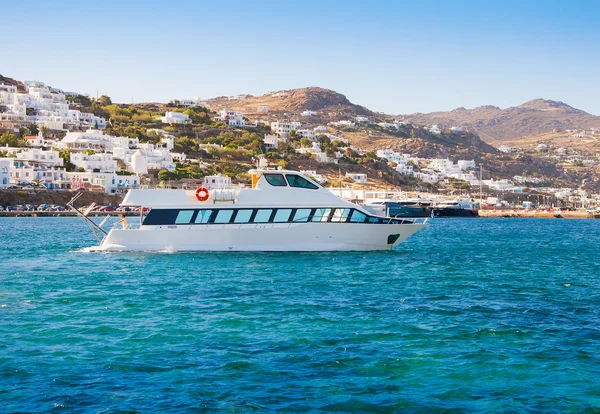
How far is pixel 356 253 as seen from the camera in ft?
119

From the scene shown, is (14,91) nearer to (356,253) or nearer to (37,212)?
(37,212)

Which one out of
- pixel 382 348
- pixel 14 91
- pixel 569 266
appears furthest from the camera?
pixel 14 91

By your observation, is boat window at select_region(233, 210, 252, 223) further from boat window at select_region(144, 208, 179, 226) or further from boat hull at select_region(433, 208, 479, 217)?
boat hull at select_region(433, 208, 479, 217)

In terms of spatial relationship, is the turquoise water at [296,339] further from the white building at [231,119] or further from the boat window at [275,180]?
the white building at [231,119]

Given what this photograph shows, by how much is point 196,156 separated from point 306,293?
12038cm

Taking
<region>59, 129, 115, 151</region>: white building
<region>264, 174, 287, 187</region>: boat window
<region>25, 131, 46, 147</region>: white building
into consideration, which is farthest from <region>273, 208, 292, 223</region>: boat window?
<region>25, 131, 46, 147</region>: white building

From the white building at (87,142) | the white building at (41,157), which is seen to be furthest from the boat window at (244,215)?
the white building at (87,142)

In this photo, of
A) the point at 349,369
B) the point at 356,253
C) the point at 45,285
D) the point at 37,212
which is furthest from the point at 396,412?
the point at 37,212

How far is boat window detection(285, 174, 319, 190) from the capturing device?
1410 inches

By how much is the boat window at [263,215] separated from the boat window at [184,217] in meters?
3.23

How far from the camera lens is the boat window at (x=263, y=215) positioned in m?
35.2

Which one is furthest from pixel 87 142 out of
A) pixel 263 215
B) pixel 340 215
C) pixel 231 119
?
pixel 340 215

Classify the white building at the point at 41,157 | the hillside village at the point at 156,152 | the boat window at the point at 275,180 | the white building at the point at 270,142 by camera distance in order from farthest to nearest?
the white building at the point at 270,142 < the white building at the point at 41,157 < the hillside village at the point at 156,152 < the boat window at the point at 275,180

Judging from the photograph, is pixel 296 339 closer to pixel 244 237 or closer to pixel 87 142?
pixel 244 237
